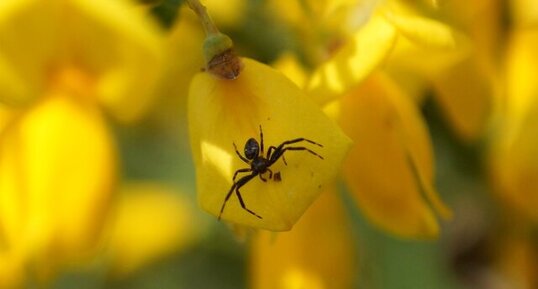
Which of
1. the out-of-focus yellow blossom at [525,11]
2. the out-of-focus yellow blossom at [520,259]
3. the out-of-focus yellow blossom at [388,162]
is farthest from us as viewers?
the out-of-focus yellow blossom at [520,259]

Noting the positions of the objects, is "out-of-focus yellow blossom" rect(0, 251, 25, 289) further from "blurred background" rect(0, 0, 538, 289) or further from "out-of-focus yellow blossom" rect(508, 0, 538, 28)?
"out-of-focus yellow blossom" rect(508, 0, 538, 28)

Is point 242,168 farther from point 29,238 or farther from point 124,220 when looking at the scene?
point 124,220

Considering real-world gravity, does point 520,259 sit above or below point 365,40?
below

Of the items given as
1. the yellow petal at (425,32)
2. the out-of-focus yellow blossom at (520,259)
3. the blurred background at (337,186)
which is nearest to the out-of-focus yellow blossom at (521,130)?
the blurred background at (337,186)

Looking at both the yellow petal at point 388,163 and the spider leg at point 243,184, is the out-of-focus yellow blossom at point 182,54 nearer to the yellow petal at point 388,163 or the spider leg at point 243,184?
the yellow petal at point 388,163

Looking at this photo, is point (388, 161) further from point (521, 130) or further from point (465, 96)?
point (521, 130)

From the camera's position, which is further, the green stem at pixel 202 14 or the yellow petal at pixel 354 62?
the yellow petal at pixel 354 62

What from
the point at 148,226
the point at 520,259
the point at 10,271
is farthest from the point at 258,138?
the point at 148,226

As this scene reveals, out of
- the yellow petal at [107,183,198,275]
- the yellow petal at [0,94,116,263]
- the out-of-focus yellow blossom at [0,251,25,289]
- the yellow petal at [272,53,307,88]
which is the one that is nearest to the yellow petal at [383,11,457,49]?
the yellow petal at [272,53,307,88]
